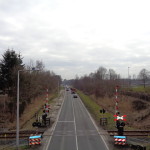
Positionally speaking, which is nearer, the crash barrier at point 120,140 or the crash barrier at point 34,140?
the crash barrier at point 120,140

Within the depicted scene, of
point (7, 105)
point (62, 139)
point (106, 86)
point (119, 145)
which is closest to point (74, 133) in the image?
point (62, 139)

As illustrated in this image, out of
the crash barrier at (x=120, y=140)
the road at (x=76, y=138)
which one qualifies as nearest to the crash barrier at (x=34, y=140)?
the road at (x=76, y=138)

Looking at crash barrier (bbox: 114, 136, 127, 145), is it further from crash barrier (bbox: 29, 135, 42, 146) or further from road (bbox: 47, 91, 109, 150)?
crash barrier (bbox: 29, 135, 42, 146)

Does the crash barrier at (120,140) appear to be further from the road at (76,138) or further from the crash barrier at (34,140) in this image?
the crash barrier at (34,140)

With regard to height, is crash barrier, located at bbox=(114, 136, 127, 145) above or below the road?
above

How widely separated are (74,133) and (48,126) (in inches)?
201

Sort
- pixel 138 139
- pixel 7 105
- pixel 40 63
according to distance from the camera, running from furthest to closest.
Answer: pixel 40 63
pixel 7 105
pixel 138 139

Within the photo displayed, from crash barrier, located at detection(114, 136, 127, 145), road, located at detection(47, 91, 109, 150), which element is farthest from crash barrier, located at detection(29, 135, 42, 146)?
crash barrier, located at detection(114, 136, 127, 145)

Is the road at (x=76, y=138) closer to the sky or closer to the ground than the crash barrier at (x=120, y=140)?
closer to the ground

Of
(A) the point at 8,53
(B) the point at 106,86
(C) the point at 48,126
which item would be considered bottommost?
(C) the point at 48,126

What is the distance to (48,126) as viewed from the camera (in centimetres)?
2577

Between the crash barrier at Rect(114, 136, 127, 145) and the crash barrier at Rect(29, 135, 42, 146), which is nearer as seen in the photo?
the crash barrier at Rect(114, 136, 127, 145)

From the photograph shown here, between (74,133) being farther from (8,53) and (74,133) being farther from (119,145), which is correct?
(8,53)

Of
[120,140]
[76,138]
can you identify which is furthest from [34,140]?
[120,140]
